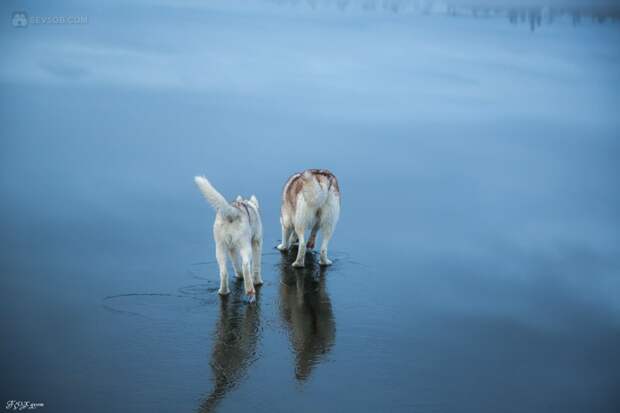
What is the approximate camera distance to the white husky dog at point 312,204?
512 inches

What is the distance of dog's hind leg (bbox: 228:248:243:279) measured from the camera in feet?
39.7

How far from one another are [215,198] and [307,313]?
1.97 meters

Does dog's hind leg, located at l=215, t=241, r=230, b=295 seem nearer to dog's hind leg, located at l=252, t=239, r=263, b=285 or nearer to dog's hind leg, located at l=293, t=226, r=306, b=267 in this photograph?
dog's hind leg, located at l=252, t=239, r=263, b=285

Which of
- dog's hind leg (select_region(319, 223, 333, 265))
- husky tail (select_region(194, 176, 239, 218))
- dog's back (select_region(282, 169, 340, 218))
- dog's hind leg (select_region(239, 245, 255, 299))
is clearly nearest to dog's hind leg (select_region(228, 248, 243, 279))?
dog's hind leg (select_region(239, 245, 255, 299))

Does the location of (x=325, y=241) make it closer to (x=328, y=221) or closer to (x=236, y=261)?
(x=328, y=221)

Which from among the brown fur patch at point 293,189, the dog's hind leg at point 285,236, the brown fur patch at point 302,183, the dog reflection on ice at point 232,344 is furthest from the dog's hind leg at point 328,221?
the dog reflection on ice at point 232,344

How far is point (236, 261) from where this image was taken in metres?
12.4

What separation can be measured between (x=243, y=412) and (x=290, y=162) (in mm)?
10343

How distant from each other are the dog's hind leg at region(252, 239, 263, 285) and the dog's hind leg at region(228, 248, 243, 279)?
7.7 inches

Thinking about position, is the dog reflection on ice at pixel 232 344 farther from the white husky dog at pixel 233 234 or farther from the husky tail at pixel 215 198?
the husky tail at pixel 215 198

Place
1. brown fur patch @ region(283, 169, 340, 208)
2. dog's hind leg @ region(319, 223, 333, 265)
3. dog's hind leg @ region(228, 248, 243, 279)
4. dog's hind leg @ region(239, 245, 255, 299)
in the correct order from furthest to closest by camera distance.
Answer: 1. dog's hind leg @ region(319, 223, 333, 265)
2. brown fur patch @ region(283, 169, 340, 208)
3. dog's hind leg @ region(228, 248, 243, 279)
4. dog's hind leg @ region(239, 245, 255, 299)

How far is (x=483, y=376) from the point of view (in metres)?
10.1

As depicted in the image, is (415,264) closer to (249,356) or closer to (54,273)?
(249,356)

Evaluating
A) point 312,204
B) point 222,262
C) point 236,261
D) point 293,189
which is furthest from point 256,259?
point 293,189
